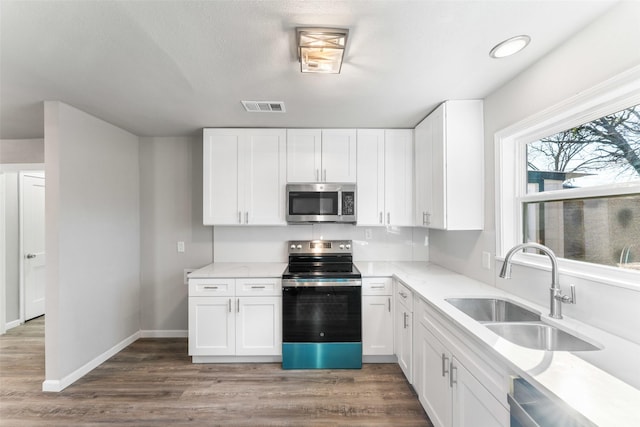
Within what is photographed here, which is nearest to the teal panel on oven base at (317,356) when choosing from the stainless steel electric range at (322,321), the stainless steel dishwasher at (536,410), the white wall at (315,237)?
the stainless steel electric range at (322,321)

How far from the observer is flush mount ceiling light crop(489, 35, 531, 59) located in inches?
59.2

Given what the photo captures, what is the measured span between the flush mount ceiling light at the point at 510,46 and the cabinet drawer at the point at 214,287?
2.65 meters

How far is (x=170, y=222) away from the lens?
345cm

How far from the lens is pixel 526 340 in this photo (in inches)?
58.9

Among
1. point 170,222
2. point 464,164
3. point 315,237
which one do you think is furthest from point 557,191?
point 170,222

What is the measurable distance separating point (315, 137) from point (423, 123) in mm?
1101

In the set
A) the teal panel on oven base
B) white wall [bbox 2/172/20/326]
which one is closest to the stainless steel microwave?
the teal panel on oven base

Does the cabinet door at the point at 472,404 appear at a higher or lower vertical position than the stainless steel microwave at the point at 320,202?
lower

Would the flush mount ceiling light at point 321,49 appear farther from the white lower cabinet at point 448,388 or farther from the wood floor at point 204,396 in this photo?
the wood floor at point 204,396

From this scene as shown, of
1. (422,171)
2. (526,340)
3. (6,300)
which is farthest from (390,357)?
(6,300)

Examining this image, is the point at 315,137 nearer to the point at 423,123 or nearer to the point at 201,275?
the point at 423,123

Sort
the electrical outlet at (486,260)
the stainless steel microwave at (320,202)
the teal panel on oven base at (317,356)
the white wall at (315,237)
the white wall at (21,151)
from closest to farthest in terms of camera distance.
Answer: the electrical outlet at (486,260) < the teal panel on oven base at (317,356) < the stainless steel microwave at (320,202) < the white wall at (315,237) < the white wall at (21,151)

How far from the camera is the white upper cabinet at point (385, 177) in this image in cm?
309

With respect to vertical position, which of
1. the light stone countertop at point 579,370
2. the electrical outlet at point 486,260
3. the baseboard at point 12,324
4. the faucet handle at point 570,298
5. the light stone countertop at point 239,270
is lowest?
the baseboard at point 12,324
